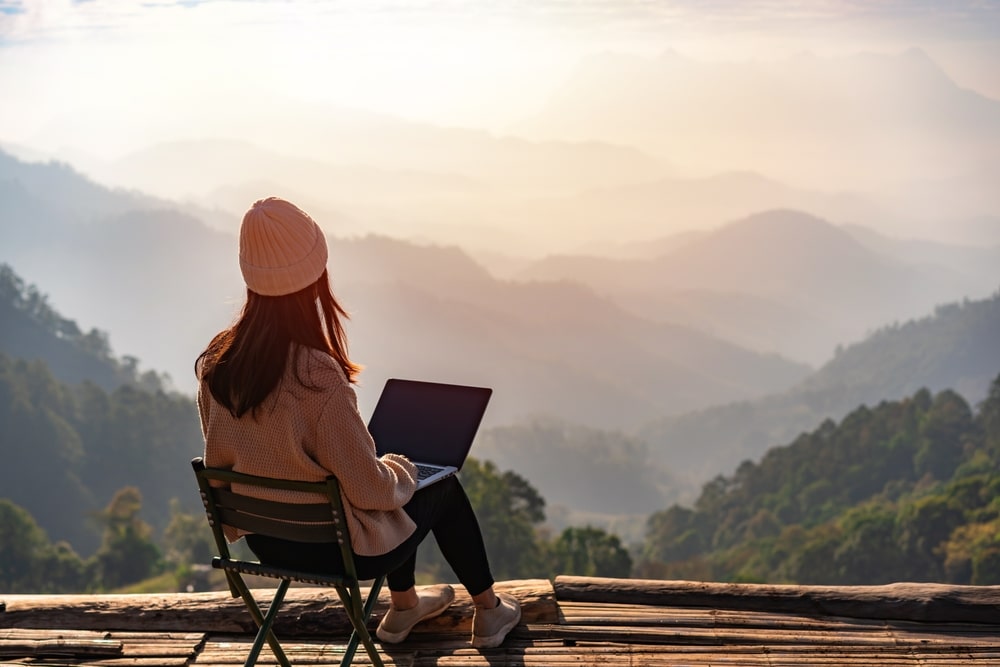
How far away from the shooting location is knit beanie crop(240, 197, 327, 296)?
194 cm

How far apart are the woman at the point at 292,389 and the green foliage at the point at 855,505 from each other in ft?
122

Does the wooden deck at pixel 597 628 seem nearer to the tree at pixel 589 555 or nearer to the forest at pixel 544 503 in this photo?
the tree at pixel 589 555

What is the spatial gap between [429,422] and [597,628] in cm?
82

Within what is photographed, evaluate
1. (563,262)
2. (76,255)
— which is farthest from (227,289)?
(563,262)

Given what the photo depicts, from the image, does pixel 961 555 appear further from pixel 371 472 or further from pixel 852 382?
pixel 852 382

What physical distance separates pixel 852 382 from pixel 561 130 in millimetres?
83259

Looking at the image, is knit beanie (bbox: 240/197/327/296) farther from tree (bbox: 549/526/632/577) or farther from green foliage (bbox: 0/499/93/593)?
green foliage (bbox: 0/499/93/593)

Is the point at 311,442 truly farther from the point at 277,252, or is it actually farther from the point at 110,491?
the point at 110,491

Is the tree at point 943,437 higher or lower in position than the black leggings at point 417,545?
lower

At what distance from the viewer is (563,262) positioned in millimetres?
148875

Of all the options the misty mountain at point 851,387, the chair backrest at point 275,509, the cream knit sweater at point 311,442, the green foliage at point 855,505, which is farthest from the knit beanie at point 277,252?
the misty mountain at point 851,387

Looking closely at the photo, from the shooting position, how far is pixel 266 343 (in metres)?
1.94

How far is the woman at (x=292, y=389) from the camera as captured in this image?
6.35 feet

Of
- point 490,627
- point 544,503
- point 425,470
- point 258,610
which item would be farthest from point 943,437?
point 258,610
